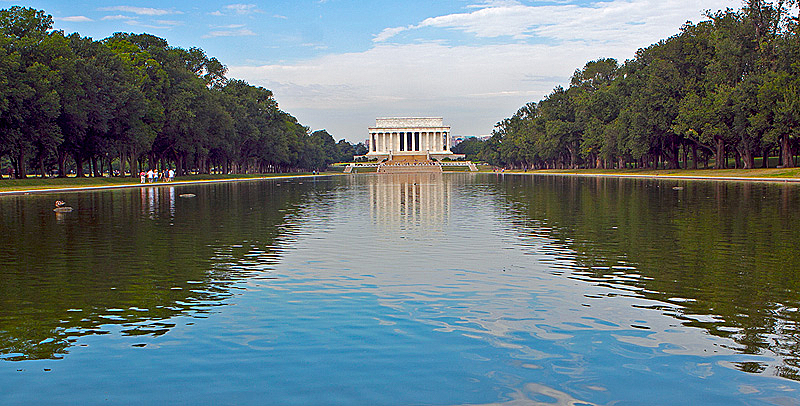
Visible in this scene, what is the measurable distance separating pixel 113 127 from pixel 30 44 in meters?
12.6

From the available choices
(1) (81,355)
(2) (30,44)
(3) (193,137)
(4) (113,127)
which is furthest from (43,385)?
(3) (193,137)

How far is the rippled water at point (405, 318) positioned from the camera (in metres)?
6.82

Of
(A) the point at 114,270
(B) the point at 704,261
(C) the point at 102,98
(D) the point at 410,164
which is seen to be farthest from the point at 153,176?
(D) the point at 410,164

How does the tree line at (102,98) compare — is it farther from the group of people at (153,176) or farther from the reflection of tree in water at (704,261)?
the reflection of tree in water at (704,261)

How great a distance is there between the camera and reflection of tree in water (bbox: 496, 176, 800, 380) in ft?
29.5

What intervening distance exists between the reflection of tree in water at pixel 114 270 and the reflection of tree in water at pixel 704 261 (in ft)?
23.2

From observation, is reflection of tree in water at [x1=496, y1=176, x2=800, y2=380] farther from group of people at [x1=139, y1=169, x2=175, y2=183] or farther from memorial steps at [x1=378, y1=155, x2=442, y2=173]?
memorial steps at [x1=378, y1=155, x2=442, y2=173]

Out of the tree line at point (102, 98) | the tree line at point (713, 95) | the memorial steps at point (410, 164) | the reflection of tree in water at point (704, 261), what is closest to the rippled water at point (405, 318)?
the reflection of tree in water at point (704, 261)

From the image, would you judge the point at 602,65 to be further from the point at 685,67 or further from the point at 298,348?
the point at 298,348

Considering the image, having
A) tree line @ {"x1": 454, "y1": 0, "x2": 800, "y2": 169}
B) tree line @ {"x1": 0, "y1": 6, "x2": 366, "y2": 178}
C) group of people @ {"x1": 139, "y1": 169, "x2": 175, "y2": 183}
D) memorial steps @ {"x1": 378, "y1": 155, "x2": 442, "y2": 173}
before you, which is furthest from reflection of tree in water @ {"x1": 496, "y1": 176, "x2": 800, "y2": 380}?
memorial steps @ {"x1": 378, "y1": 155, "x2": 442, "y2": 173}

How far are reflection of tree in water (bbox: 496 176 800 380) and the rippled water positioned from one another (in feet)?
0.20

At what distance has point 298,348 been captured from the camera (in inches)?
318

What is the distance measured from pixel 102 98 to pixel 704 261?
196 feet

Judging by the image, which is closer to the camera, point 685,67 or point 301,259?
point 301,259
